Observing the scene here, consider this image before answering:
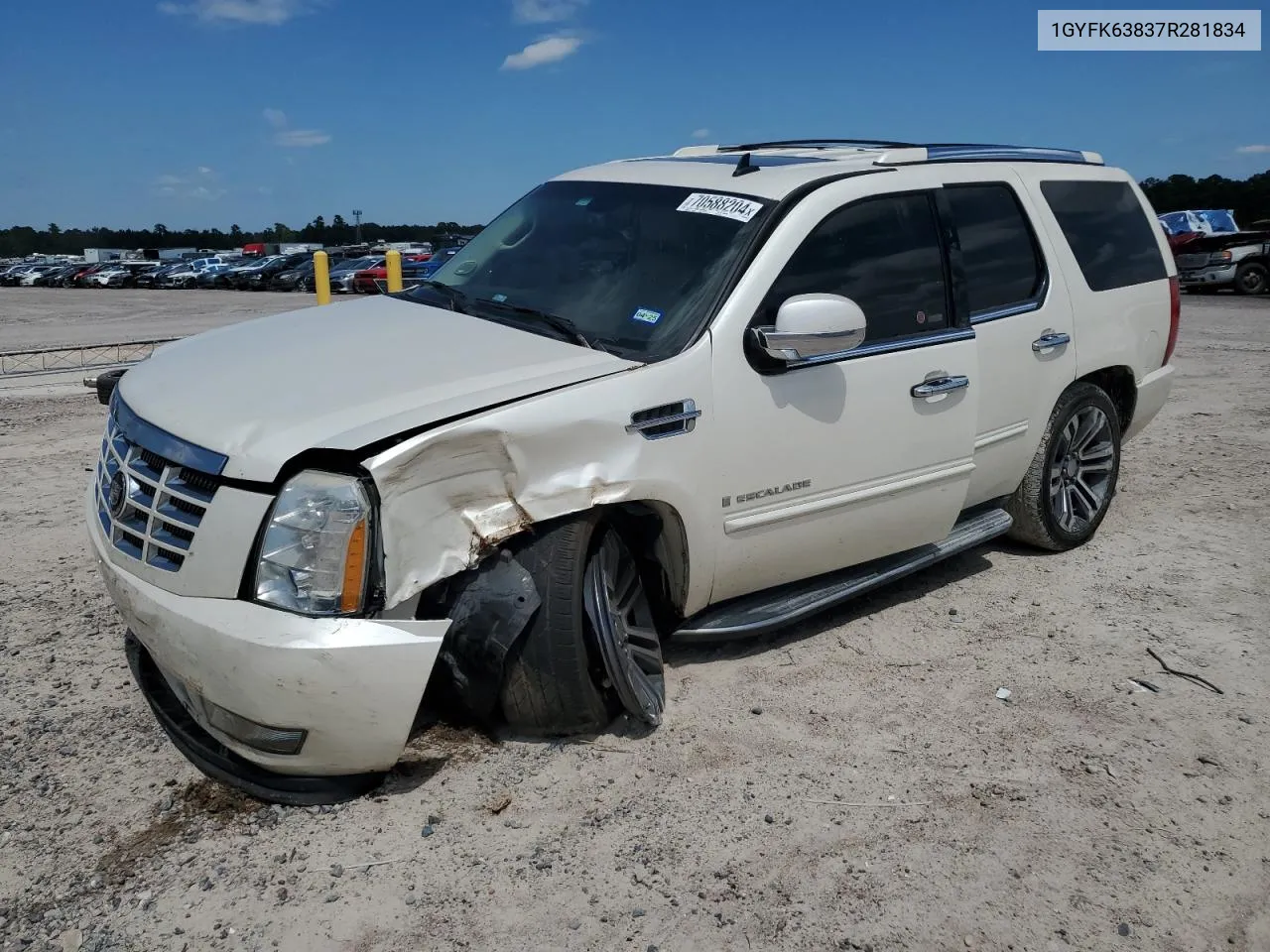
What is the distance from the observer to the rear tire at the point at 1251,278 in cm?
2196

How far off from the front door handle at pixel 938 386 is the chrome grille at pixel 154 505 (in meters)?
2.53

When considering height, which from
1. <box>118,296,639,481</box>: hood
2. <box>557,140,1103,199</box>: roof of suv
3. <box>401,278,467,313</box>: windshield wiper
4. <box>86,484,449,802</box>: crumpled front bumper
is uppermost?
<box>557,140,1103,199</box>: roof of suv

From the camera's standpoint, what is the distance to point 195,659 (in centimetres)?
282

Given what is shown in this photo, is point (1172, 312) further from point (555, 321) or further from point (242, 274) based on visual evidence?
point (242, 274)

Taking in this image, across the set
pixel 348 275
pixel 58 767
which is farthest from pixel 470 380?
pixel 348 275

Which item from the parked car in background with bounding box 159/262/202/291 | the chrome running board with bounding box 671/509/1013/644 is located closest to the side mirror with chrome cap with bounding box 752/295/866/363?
the chrome running board with bounding box 671/509/1013/644

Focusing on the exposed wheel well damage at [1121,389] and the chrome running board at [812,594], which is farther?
the exposed wheel well damage at [1121,389]

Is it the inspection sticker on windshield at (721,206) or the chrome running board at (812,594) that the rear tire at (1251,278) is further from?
the inspection sticker on windshield at (721,206)

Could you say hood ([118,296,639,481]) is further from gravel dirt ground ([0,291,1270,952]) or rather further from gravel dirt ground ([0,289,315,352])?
gravel dirt ground ([0,289,315,352])

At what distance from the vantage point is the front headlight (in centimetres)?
277

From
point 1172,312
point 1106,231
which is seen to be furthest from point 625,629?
point 1172,312

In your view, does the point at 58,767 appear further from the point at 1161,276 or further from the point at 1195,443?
the point at 1195,443

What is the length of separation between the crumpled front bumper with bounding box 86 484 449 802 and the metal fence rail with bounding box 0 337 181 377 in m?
10.4

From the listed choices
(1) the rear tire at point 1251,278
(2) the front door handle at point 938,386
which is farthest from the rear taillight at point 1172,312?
(1) the rear tire at point 1251,278
